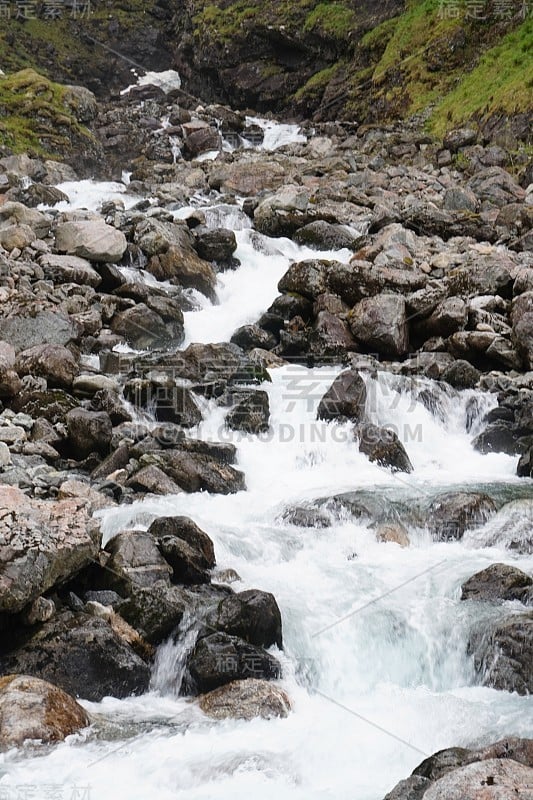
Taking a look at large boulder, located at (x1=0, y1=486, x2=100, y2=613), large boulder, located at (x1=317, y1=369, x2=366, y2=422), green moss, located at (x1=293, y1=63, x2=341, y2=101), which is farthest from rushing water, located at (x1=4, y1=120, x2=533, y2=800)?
green moss, located at (x1=293, y1=63, x2=341, y2=101)

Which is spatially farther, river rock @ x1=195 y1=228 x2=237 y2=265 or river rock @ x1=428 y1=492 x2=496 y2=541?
river rock @ x1=195 y1=228 x2=237 y2=265

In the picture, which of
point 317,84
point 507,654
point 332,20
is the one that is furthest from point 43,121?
point 507,654

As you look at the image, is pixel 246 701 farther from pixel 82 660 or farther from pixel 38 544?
pixel 38 544

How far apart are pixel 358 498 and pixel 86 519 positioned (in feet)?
11.4

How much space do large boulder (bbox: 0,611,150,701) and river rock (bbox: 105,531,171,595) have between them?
587 mm

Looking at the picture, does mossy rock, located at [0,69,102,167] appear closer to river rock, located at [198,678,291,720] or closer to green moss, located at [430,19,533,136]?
green moss, located at [430,19,533,136]

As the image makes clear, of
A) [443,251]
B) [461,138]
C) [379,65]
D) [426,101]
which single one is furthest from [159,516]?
[379,65]

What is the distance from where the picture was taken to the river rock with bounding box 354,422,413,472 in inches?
386

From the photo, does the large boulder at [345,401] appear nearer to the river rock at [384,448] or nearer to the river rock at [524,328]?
the river rock at [384,448]

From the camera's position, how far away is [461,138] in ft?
81.9

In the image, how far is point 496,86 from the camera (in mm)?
26453

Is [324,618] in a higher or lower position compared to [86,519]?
lower

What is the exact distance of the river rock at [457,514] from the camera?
7.76 meters

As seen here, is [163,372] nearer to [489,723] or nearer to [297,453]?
[297,453]
